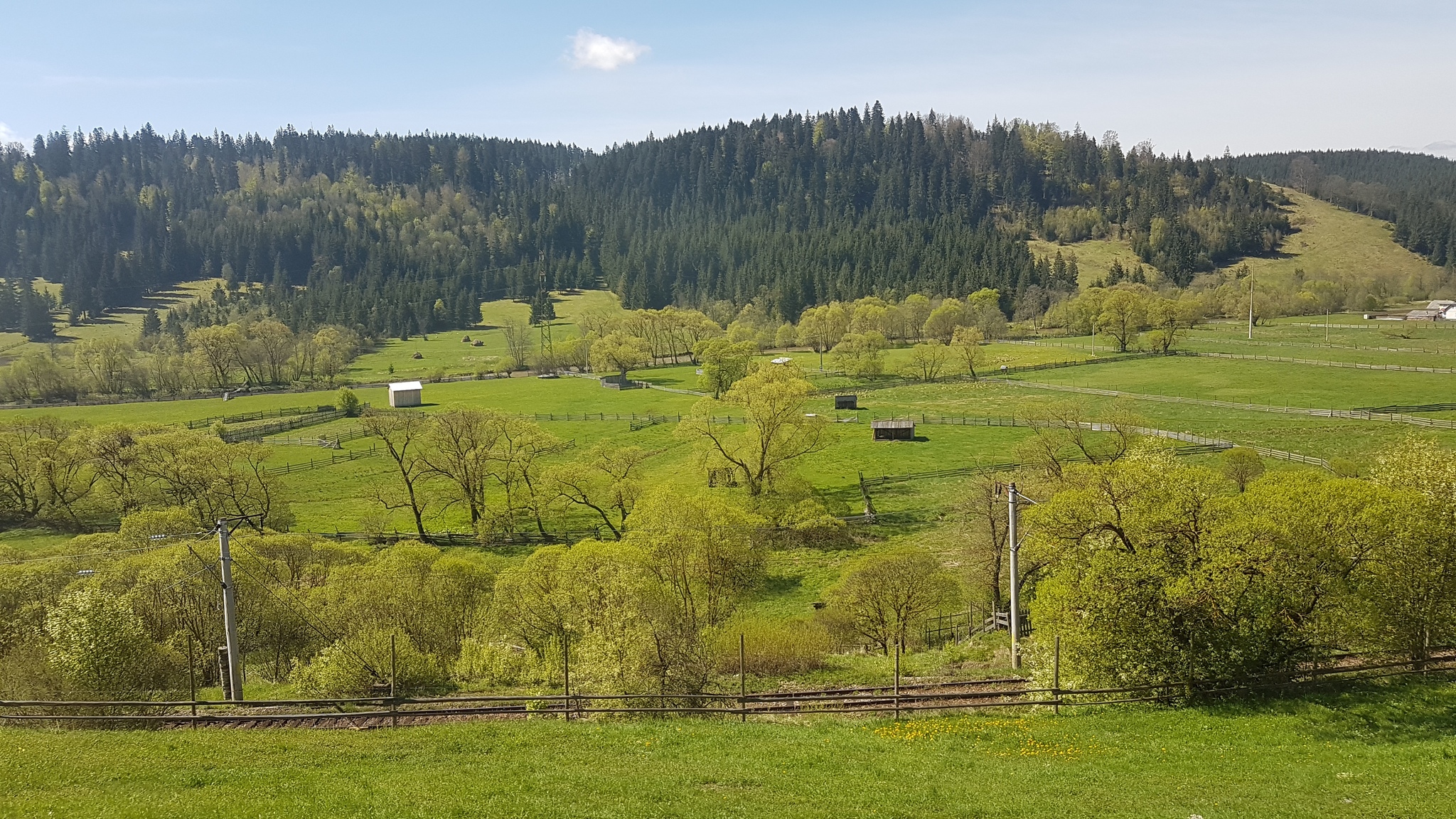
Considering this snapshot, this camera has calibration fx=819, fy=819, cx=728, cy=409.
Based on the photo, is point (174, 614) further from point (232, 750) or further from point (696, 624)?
point (696, 624)

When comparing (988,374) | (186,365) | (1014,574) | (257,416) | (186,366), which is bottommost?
(257,416)

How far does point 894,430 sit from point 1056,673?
54.3 metres

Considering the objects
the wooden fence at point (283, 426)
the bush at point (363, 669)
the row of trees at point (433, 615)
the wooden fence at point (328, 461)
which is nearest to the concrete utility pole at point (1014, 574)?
the row of trees at point (433, 615)

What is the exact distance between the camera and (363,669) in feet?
92.2

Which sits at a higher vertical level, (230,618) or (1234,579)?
(1234,579)

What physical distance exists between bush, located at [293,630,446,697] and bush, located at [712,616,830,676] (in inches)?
419

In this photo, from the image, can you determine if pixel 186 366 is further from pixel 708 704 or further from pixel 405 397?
pixel 708 704

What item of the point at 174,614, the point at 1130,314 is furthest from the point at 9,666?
the point at 1130,314

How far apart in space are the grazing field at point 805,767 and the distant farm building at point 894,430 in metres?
53.9

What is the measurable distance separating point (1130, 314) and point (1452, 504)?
10940 cm

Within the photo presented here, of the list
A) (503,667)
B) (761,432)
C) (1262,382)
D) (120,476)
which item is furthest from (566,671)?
(1262,382)

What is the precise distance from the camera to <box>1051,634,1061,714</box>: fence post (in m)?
23.2

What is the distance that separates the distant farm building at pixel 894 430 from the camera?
7669cm

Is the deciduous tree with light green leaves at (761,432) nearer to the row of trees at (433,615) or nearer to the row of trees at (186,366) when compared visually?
the row of trees at (433,615)
